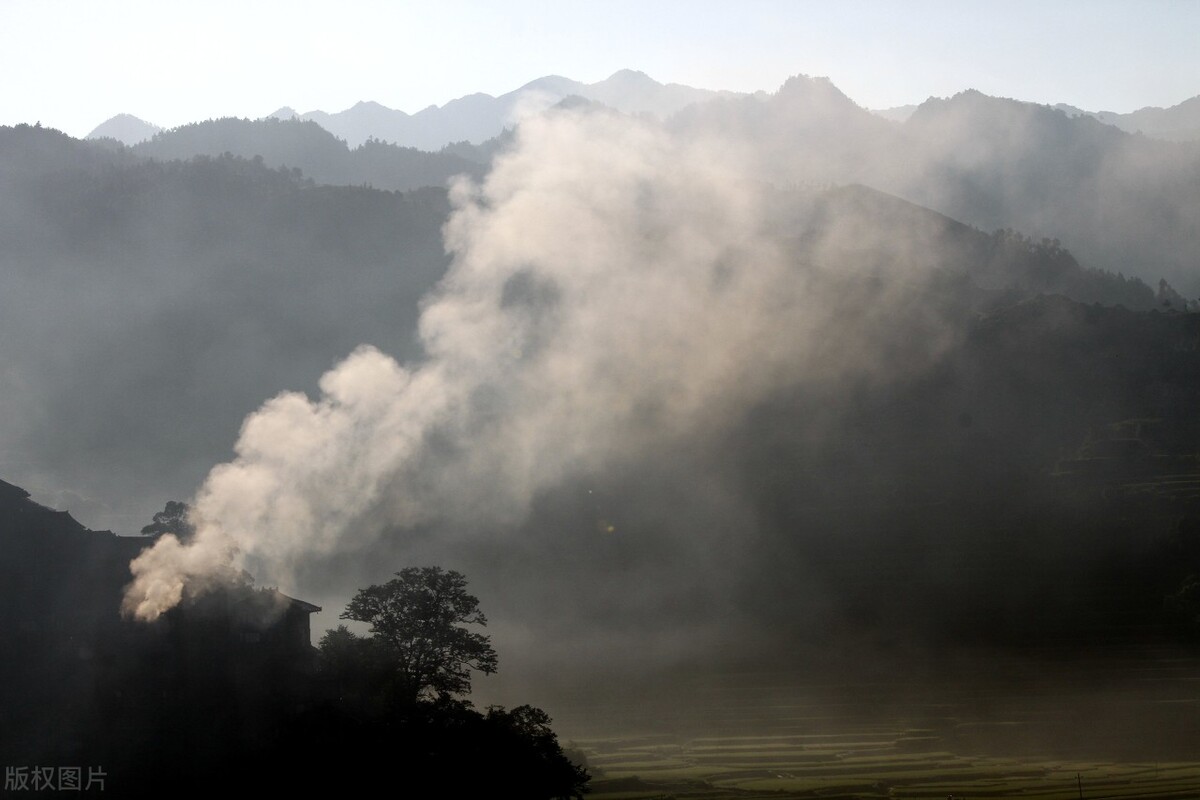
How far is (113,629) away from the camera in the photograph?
6209cm

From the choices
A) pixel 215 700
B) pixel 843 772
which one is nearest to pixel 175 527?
pixel 215 700

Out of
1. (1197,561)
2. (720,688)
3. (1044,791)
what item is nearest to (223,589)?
(1044,791)

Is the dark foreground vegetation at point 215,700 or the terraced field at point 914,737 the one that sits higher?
the dark foreground vegetation at point 215,700

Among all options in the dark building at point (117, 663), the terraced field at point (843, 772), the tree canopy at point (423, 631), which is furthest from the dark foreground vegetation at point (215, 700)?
the terraced field at point (843, 772)

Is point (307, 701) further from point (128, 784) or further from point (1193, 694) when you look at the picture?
point (1193, 694)

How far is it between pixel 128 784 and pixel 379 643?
71.6ft

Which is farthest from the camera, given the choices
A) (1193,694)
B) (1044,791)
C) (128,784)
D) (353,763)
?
(1193,694)

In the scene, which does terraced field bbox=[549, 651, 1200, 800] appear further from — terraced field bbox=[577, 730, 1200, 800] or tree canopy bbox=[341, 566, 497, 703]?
tree canopy bbox=[341, 566, 497, 703]

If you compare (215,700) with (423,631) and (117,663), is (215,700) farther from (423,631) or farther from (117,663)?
(423,631)

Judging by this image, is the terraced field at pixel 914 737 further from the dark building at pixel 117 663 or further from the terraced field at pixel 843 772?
the dark building at pixel 117 663

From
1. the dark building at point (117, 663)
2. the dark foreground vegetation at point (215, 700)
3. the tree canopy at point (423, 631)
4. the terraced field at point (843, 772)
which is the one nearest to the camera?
the dark building at point (117, 663)

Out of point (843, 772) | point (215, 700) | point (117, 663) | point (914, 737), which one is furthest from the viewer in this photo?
point (914, 737)

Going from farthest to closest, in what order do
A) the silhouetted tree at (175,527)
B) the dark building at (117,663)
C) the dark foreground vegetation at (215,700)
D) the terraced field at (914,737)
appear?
1. the terraced field at (914,737)
2. the silhouetted tree at (175,527)
3. the dark foreground vegetation at (215,700)
4. the dark building at (117,663)

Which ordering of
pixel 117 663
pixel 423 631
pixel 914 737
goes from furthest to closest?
1. pixel 914 737
2. pixel 423 631
3. pixel 117 663
